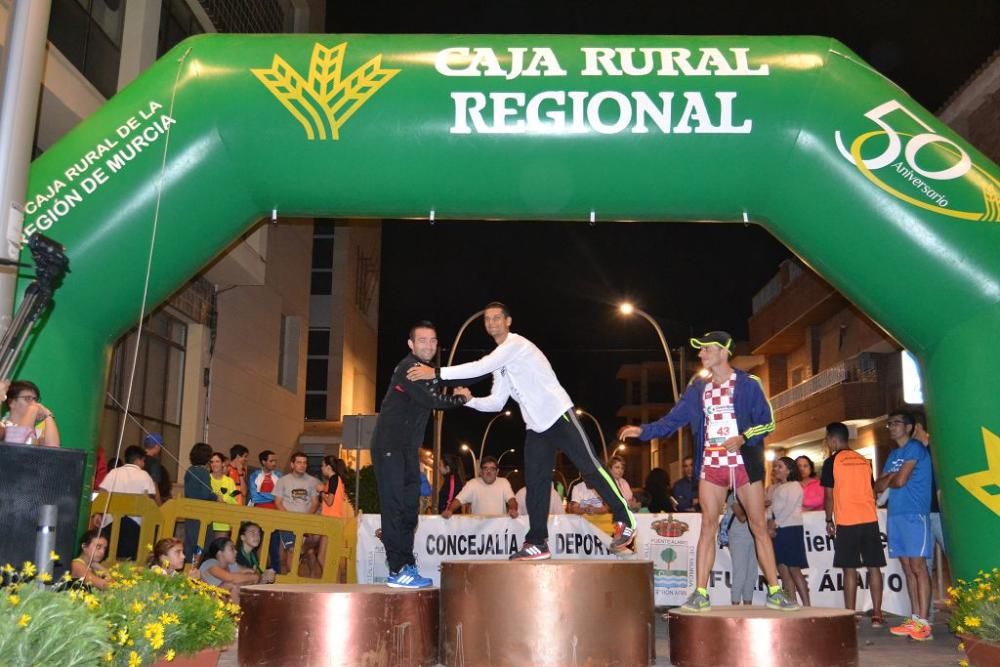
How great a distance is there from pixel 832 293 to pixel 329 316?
1782cm

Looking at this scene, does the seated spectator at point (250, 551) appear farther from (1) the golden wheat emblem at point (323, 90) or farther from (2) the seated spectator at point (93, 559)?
(1) the golden wheat emblem at point (323, 90)

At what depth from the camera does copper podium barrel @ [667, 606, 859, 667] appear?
5.93 m

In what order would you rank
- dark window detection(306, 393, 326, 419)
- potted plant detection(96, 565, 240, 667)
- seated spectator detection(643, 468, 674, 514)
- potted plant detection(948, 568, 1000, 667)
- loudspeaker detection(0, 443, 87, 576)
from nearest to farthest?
loudspeaker detection(0, 443, 87, 576), potted plant detection(96, 565, 240, 667), potted plant detection(948, 568, 1000, 667), seated spectator detection(643, 468, 674, 514), dark window detection(306, 393, 326, 419)

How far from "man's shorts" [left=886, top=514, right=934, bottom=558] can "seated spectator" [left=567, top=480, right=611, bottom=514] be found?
4.57 metres

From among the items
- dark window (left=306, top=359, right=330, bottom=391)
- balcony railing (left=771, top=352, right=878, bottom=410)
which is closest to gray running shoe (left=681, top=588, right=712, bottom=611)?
balcony railing (left=771, top=352, right=878, bottom=410)

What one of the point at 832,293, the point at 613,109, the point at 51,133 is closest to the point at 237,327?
the point at 51,133

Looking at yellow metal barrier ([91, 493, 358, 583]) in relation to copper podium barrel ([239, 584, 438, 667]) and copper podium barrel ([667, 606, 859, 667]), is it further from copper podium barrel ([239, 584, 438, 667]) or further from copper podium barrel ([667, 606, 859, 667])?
copper podium barrel ([667, 606, 859, 667])

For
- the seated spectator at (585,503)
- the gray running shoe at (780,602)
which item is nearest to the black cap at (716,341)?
the gray running shoe at (780,602)

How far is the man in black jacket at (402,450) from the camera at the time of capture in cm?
711

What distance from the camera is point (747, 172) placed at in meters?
7.96

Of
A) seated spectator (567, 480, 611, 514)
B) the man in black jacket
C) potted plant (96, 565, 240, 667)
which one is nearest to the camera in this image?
potted plant (96, 565, 240, 667)

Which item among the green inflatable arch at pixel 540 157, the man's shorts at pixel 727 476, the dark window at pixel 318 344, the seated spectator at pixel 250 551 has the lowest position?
the seated spectator at pixel 250 551

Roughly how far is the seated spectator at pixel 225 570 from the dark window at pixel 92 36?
23.2 ft

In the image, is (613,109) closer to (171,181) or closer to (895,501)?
(171,181)
